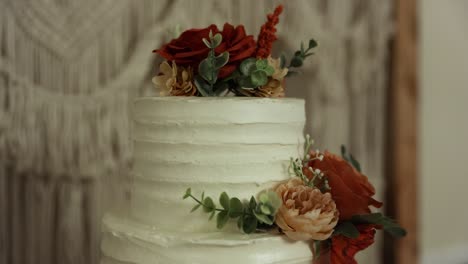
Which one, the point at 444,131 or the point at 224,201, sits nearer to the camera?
the point at 224,201

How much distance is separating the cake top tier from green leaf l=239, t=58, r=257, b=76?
0.19 ft

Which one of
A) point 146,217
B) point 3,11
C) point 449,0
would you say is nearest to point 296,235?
point 146,217

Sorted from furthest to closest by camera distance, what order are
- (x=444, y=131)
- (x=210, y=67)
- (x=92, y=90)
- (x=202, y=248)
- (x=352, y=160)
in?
(x=444, y=131)
(x=92, y=90)
(x=352, y=160)
(x=210, y=67)
(x=202, y=248)

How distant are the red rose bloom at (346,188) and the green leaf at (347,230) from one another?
2 cm

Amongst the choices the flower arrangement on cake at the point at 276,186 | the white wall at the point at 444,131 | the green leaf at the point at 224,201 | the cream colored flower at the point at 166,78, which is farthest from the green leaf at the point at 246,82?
the white wall at the point at 444,131

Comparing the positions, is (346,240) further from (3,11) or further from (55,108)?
(3,11)

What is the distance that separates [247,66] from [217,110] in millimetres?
132

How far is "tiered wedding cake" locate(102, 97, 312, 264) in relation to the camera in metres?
1.00

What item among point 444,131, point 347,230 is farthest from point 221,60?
point 444,131

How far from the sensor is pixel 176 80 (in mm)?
1156

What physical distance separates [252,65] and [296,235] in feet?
1.07

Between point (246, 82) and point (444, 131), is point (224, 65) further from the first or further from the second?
point (444, 131)

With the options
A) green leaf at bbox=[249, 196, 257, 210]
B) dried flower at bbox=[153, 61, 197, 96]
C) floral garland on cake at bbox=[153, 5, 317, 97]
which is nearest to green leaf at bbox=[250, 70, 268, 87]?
floral garland on cake at bbox=[153, 5, 317, 97]

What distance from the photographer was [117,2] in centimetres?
163
